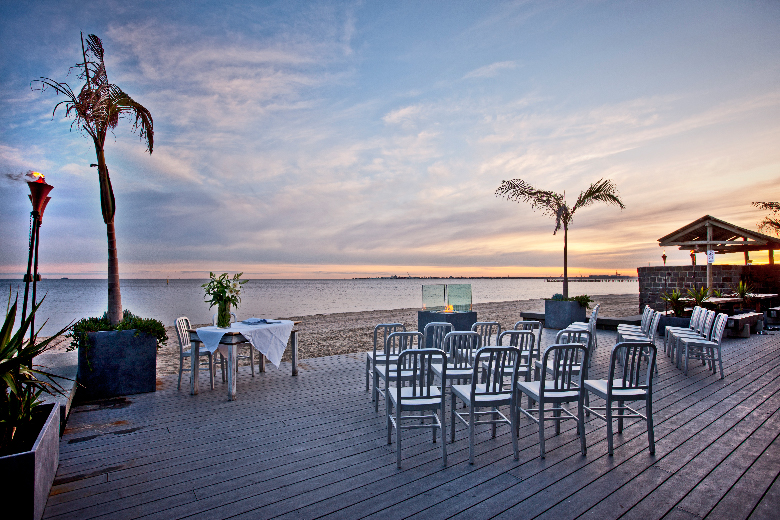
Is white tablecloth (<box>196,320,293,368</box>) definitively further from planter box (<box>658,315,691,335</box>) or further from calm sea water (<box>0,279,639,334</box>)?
planter box (<box>658,315,691,335</box>)

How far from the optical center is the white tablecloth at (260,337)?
4.69m

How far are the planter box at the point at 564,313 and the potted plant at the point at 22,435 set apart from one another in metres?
10.3

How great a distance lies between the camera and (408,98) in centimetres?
1029

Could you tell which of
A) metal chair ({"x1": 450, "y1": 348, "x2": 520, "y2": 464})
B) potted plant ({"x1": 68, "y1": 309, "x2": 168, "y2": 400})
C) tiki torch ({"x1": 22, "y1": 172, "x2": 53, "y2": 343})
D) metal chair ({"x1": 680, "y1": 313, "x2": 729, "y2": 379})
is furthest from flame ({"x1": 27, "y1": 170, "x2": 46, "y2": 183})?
metal chair ({"x1": 680, "y1": 313, "x2": 729, "y2": 379})

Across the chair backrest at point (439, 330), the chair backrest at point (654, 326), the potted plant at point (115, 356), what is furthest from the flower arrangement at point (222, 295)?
the chair backrest at point (654, 326)

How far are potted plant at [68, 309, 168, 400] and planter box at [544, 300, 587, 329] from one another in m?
9.26

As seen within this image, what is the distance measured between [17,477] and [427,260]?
36.5 m

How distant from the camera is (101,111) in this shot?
5.16 meters

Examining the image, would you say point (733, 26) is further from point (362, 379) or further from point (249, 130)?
point (249, 130)

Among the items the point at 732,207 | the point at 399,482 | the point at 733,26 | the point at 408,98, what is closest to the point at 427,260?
the point at 732,207

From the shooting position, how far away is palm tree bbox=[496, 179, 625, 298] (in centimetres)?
1098

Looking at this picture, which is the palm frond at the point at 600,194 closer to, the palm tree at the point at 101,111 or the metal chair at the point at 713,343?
the metal chair at the point at 713,343

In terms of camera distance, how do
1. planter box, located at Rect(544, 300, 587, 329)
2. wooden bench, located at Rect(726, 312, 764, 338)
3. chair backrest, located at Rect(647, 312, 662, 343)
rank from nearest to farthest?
chair backrest, located at Rect(647, 312, 662, 343) → wooden bench, located at Rect(726, 312, 764, 338) → planter box, located at Rect(544, 300, 587, 329)

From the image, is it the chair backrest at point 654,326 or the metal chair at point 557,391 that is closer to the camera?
the metal chair at point 557,391
